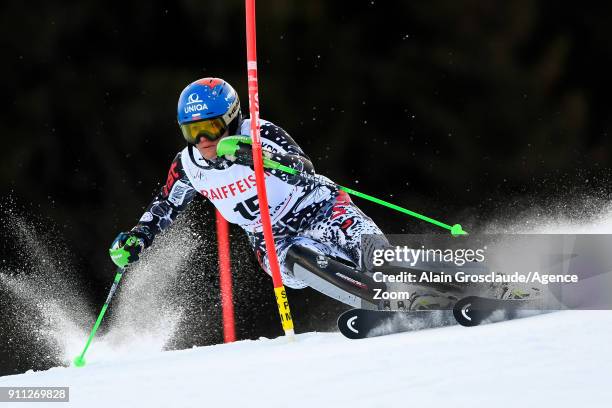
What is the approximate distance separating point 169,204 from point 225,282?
8.50 ft

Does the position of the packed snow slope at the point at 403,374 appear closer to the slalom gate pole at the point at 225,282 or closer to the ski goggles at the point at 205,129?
the ski goggles at the point at 205,129

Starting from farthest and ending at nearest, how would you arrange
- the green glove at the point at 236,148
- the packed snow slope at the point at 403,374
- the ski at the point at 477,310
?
the green glove at the point at 236,148 < the ski at the point at 477,310 < the packed snow slope at the point at 403,374

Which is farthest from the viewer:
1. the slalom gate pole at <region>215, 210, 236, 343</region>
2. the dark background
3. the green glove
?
the slalom gate pole at <region>215, 210, 236, 343</region>

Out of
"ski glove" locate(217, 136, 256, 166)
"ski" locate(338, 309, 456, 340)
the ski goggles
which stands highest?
the ski goggles

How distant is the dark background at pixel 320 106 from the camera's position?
22.0ft

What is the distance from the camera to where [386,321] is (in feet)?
13.5

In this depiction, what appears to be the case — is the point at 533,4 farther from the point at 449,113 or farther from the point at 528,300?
the point at 528,300

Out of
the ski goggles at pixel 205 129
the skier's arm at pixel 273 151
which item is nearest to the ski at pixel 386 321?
the skier's arm at pixel 273 151

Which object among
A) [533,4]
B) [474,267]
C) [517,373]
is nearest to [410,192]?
[533,4]

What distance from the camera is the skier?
4.15 m

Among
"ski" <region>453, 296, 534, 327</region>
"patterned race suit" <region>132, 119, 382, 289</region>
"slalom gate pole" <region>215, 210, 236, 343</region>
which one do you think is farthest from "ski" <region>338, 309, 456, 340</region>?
"slalom gate pole" <region>215, 210, 236, 343</region>

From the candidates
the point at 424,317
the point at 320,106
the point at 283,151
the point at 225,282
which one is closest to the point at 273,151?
the point at 283,151

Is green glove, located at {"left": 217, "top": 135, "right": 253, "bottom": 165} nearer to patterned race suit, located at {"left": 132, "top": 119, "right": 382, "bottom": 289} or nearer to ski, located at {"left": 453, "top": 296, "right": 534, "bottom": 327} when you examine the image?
patterned race suit, located at {"left": 132, "top": 119, "right": 382, "bottom": 289}

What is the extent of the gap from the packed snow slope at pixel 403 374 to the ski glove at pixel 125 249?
0.74 metres
